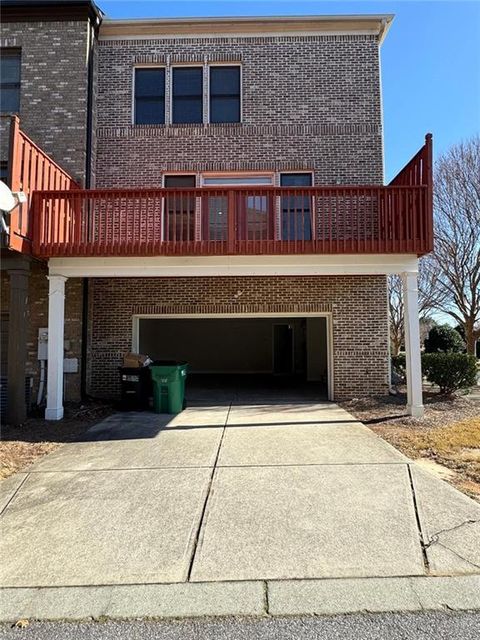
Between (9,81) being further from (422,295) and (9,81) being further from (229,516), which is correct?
(422,295)

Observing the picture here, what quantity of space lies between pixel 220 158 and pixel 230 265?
3773mm

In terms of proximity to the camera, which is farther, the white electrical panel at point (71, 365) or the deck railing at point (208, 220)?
the white electrical panel at point (71, 365)

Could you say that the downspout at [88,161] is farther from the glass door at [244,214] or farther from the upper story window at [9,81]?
the glass door at [244,214]

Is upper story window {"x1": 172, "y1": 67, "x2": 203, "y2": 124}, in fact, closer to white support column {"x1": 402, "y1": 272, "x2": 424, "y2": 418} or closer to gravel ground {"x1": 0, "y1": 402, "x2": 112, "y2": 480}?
white support column {"x1": 402, "y1": 272, "x2": 424, "y2": 418}

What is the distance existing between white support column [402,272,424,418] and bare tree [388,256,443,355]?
7.37 meters

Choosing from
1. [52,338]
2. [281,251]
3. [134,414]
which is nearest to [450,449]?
[281,251]

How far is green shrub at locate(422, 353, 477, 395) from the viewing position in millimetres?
10016

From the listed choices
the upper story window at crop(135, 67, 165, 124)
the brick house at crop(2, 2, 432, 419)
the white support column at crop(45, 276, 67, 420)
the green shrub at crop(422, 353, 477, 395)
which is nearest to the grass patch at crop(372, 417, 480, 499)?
the brick house at crop(2, 2, 432, 419)

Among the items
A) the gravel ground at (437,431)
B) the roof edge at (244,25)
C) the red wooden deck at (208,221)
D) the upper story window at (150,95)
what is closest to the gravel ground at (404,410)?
the gravel ground at (437,431)

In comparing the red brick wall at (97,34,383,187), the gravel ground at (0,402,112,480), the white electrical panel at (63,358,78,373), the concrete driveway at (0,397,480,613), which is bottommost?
the concrete driveway at (0,397,480,613)

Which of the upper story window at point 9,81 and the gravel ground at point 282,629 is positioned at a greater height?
the upper story window at point 9,81

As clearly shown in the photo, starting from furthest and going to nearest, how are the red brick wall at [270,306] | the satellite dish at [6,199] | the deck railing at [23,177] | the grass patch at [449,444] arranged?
the red brick wall at [270,306], the deck railing at [23,177], the satellite dish at [6,199], the grass patch at [449,444]

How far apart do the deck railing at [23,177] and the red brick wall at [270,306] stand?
2617mm

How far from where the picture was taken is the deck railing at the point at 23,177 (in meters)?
6.94
